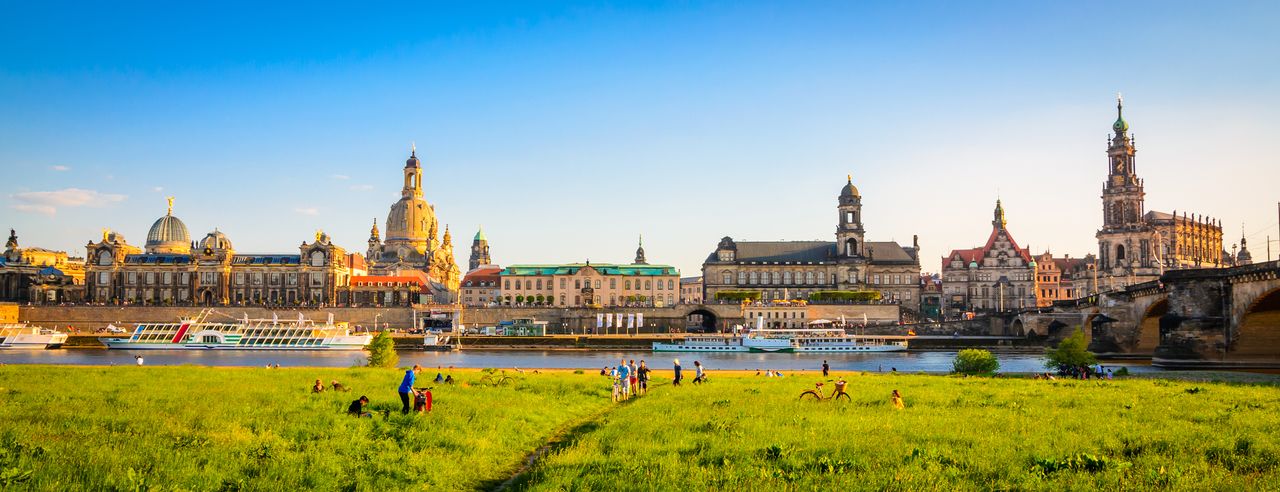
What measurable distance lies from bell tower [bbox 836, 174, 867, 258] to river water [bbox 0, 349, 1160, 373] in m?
52.9

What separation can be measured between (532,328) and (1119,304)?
241ft

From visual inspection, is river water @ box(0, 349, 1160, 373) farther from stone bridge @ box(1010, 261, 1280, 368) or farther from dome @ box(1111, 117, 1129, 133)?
dome @ box(1111, 117, 1129, 133)

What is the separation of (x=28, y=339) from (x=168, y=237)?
81.9m

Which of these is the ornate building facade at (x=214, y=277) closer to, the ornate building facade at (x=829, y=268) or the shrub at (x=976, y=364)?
the ornate building facade at (x=829, y=268)

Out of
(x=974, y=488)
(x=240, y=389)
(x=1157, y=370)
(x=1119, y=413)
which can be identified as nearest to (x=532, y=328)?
(x=1157, y=370)

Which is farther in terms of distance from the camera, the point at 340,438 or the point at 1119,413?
the point at 1119,413

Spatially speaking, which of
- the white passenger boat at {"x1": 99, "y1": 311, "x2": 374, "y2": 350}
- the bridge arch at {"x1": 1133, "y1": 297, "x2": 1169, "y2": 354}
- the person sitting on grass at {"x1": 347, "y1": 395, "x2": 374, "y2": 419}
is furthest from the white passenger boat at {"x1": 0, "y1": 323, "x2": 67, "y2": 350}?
the bridge arch at {"x1": 1133, "y1": 297, "x2": 1169, "y2": 354}

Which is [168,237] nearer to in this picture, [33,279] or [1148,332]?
[33,279]

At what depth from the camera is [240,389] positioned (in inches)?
1282

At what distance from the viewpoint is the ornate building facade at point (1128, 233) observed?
143000 millimetres

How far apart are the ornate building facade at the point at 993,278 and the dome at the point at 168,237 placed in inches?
5273

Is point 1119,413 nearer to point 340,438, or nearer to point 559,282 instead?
point 340,438

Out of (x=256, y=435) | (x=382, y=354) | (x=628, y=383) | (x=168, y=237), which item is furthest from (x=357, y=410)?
(x=168, y=237)

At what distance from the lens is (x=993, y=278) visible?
152500mm
